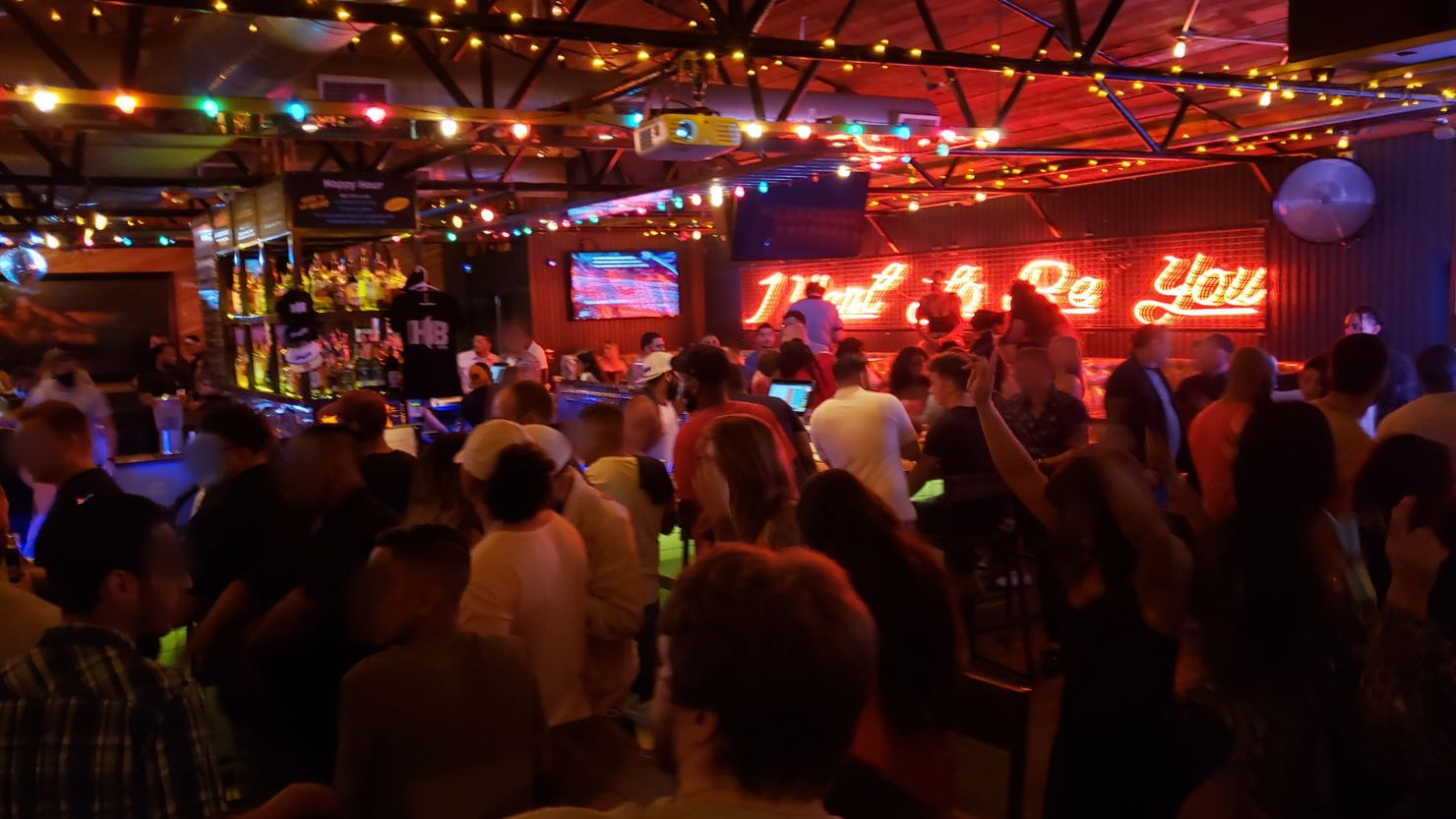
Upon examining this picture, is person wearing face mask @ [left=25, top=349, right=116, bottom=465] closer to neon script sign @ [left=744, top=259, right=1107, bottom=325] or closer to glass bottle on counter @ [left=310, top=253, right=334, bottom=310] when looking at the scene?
glass bottle on counter @ [left=310, top=253, right=334, bottom=310]

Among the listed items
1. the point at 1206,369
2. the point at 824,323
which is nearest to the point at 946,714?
the point at 1206,369

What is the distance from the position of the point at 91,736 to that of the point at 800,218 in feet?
31.5

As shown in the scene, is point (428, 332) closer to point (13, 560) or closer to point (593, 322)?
point (13, 560)

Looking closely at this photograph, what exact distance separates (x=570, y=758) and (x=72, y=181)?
9.94m

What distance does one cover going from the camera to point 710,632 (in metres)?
1.19

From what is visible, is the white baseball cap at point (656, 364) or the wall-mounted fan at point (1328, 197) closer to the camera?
the white baseball cap at point (656, 364)

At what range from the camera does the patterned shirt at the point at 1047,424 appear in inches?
210

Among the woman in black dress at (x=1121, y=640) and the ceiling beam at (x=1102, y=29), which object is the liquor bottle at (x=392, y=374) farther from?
the woman in black dress at (x=1121, y=640)

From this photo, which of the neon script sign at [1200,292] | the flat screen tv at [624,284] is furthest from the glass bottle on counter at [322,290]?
the flat screen tv at [624,284]

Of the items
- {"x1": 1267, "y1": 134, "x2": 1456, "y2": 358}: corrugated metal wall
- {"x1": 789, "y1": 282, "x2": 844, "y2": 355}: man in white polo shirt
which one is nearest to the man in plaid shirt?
{"x1": 789, "y1": 282, "x2": 844, "y2": 355}: man in white polo shirt

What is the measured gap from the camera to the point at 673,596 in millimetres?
1312

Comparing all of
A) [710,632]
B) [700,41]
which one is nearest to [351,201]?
[700,41]

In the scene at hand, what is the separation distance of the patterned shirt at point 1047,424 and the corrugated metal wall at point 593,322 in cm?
1348

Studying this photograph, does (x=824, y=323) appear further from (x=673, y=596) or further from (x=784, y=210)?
(x=673, y=596)
